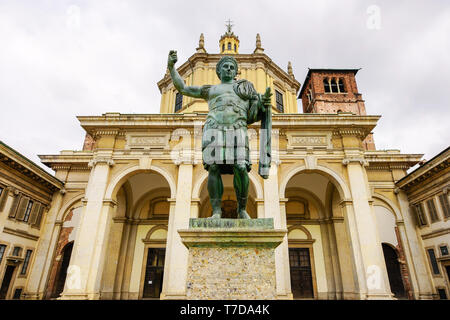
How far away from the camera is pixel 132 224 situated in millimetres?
16828

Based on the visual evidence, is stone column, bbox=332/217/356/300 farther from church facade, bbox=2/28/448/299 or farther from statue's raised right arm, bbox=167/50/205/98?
statue's raised right arm, bbox=167/50/205/98

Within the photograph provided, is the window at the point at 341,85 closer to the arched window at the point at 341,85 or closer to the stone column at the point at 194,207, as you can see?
the arched window at the point at 341,85

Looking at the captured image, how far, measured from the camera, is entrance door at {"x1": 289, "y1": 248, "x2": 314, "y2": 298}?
15.5m

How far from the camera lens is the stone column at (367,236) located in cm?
1111

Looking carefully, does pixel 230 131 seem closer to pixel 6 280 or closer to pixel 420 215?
pixel 420 215

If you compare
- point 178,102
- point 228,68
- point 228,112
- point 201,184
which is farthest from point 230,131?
point 178,102

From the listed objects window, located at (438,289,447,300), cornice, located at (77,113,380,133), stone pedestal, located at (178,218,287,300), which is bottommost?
window, located at (438,289,447,300)

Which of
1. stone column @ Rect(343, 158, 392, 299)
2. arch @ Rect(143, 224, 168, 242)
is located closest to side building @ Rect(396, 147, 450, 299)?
stone column @ Rect(343, 158, 392, 299)

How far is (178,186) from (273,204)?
4611mm

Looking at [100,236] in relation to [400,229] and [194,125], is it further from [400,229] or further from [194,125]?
[400,229]

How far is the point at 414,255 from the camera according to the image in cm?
1505

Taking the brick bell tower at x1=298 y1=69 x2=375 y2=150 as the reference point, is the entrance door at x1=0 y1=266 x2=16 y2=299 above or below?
below
